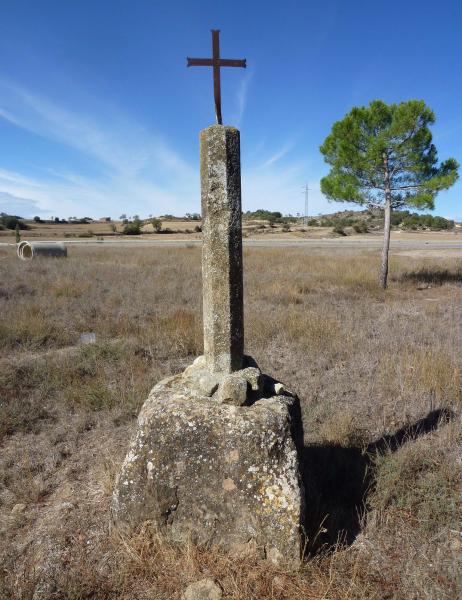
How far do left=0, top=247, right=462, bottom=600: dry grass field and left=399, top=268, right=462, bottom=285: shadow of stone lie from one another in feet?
17.5

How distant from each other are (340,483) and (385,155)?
37.3ft

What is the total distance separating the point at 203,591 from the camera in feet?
6.92

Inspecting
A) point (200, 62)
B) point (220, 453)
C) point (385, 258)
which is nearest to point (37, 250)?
point (385, 258)

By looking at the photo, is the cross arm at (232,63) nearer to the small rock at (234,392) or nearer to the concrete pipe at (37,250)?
the small rock at (234,392)

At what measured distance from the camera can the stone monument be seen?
2.32 meters

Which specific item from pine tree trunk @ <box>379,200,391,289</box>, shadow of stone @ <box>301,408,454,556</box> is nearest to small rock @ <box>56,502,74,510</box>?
→ shadow of stone @ <box>301,408,454,556</box>

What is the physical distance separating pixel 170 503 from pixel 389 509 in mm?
1579

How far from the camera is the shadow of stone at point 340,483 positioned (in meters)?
2.51

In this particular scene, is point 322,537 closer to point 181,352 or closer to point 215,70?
point 215,70

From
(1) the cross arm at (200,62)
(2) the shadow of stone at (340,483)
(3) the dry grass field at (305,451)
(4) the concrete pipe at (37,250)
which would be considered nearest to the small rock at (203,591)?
(3) the dry grass field at (305,451)

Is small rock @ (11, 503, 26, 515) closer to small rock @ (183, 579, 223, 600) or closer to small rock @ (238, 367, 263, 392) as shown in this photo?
small rock @ (183, 579, 223, 600)

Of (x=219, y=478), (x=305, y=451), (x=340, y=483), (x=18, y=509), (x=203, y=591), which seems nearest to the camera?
(x=203, y=591)

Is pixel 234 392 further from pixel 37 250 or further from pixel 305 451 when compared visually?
pixel 37 250

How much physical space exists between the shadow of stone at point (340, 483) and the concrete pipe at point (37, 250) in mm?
17883
